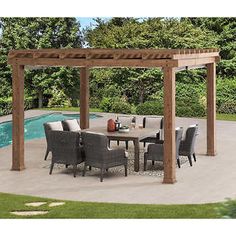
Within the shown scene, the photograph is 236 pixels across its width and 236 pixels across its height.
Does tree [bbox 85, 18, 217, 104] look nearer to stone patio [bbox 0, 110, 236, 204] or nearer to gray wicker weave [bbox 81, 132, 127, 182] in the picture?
stone patio [bbox 0, 110, 236, 204]

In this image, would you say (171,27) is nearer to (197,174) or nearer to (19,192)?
(197,174)

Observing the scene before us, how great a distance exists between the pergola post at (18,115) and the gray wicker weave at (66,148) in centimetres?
83

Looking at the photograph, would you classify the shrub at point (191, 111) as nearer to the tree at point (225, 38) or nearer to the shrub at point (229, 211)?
the tree at point (225, 38)

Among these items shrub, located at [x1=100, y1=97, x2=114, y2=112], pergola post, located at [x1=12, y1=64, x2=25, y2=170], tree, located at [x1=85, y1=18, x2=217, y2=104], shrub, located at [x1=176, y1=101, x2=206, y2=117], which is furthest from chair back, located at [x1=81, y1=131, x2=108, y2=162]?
tree, located at [x1=85, y1=18, x2=217, y2=104]

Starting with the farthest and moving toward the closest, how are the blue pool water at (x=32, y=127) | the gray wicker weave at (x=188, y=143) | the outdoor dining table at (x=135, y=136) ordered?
the blue pool water at (x=32, y=127), the gray wicker weave at (x=188, y=143), the outdoor dining table at (x=135, y=136)

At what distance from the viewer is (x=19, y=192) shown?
1174 cm

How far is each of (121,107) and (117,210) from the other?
14039mm

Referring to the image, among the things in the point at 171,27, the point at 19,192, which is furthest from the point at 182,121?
the point at 19,192

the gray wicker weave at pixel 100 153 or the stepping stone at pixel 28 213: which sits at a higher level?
the gray wicker weave at pixel 100 153

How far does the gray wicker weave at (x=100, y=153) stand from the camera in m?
12.5

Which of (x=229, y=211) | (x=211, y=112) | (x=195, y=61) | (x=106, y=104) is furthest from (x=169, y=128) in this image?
(x=106, y=104)

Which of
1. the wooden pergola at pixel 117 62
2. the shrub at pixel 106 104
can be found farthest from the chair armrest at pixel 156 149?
the shrub at pixel 106 104

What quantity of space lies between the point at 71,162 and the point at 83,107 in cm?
359

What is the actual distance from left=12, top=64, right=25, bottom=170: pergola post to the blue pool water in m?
3.51
